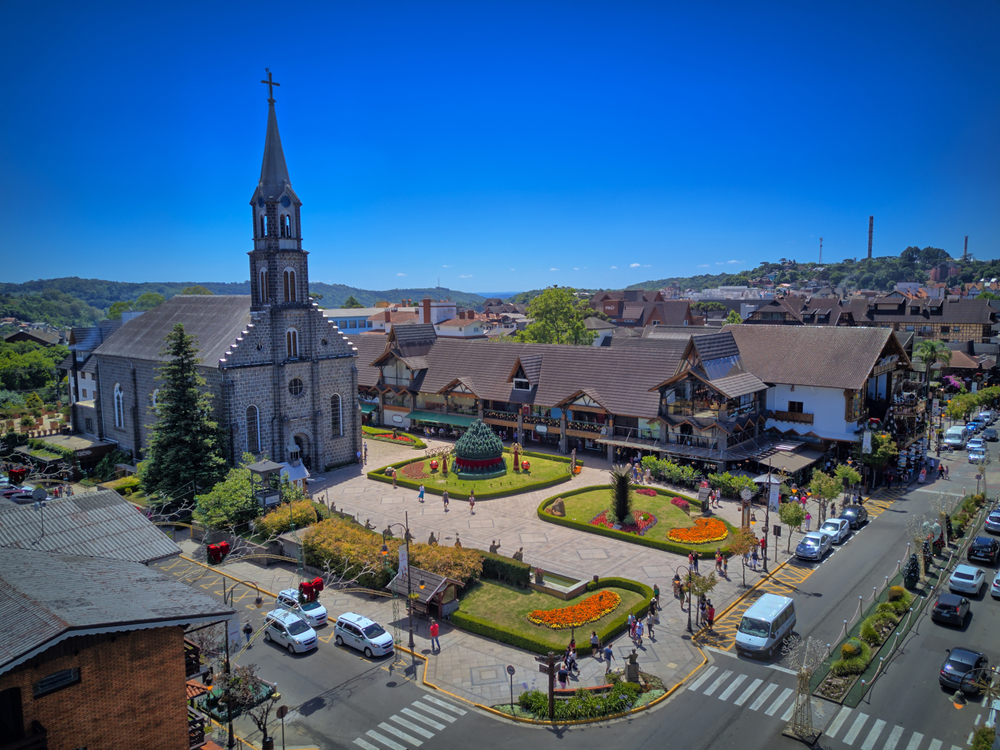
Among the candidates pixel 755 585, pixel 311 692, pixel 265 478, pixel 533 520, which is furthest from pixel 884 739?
pixel 265 478

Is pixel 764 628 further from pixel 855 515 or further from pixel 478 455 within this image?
pixel 478 455

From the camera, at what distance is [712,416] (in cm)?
5031

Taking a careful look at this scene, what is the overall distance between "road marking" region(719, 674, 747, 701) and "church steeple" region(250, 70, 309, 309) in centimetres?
4090

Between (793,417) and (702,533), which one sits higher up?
(793,417)

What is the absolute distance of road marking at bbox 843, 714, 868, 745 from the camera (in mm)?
21578

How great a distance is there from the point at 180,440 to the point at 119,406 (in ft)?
66.4

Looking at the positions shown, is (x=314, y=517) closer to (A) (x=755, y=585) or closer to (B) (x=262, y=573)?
(B) (x=262, y=573)

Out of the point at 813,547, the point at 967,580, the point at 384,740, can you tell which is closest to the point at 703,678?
the point at 384,740

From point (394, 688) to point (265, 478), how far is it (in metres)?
19.9

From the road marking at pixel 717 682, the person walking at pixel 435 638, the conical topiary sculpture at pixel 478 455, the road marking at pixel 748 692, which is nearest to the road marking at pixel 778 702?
the road marking at pixel 748 692

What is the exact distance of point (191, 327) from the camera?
185 feet

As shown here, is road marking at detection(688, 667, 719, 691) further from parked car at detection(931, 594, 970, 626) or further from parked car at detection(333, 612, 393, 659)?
parked car at detection(333, 612, 393, 659)

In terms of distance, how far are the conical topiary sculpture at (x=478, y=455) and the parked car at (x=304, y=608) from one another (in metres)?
20.8

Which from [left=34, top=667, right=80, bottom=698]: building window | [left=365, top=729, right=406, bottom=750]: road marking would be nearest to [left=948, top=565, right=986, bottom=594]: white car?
[left=365, top=729, right=406, bottom=750]: road marking
